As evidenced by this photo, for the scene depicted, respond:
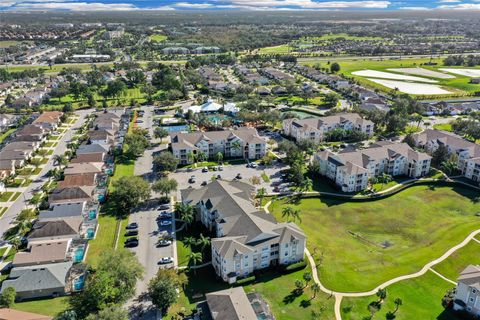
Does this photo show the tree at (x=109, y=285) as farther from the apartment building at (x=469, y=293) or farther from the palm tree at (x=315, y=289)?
the apartment building at (x=469, y=293)

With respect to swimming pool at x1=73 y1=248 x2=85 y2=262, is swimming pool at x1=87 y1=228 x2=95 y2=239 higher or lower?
higher

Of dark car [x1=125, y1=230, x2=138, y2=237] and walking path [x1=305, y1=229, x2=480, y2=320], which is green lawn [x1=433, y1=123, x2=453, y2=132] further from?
dark car [x1=125, y1=230, x2=138, y2=237]

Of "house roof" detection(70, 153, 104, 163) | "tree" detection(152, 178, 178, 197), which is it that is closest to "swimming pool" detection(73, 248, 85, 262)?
"tree" detection(152, 178, 178, 197)

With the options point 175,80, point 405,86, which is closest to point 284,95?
point 175,80

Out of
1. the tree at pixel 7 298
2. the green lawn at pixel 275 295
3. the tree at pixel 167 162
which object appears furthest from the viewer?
the tree at pixel 167 162

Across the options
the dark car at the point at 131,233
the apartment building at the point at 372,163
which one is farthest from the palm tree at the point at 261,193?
the dark car at the point at 131,233

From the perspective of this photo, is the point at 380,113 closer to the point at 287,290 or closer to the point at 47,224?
the point at 287,290
